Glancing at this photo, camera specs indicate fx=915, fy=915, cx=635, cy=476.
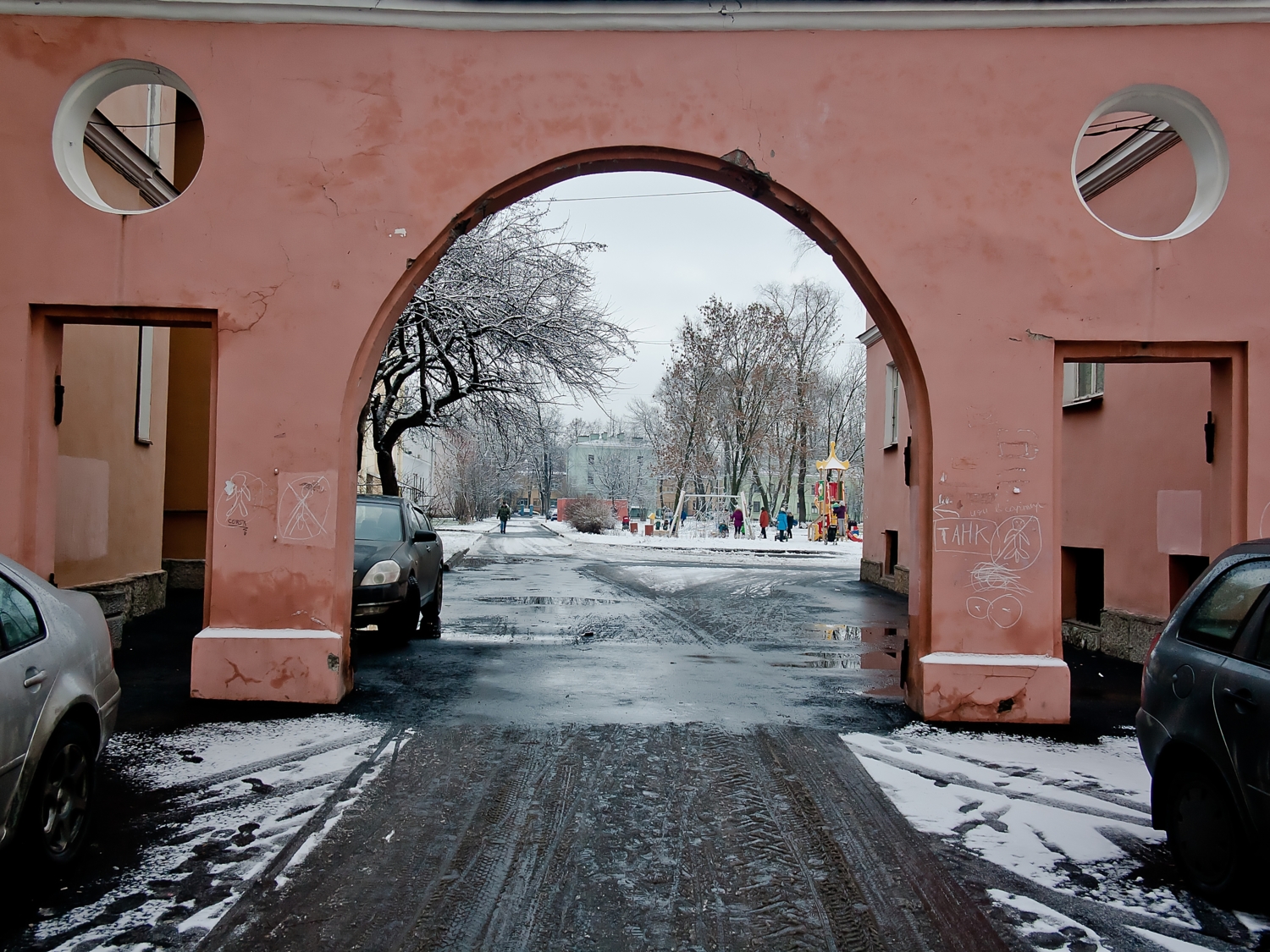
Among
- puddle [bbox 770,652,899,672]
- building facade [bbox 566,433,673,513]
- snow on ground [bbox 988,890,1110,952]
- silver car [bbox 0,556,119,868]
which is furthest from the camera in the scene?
building facade [bbox 566,433,673,513]

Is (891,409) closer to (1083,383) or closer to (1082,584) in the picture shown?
(1083,383)

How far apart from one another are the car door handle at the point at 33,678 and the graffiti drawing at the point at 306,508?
3436 mm

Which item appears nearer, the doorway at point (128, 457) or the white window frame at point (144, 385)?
the doorway at point (128, 457)

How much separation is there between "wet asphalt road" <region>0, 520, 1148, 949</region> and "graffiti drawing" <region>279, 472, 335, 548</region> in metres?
1.41

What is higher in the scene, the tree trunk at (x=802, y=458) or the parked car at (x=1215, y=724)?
the tree trunk at (x=802, y=458)

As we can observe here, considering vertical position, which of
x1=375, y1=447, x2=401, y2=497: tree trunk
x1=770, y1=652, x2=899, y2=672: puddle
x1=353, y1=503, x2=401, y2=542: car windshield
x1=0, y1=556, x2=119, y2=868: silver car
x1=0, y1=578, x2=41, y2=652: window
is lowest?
x1=770, y1=652, x2=899, y2=672: puddle

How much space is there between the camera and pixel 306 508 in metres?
7.46

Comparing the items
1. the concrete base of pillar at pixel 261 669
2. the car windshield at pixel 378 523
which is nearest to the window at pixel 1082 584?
the car windshield at pixel 378 523

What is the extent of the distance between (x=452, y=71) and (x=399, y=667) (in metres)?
5.52

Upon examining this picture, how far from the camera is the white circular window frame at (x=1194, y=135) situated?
7.37 meters

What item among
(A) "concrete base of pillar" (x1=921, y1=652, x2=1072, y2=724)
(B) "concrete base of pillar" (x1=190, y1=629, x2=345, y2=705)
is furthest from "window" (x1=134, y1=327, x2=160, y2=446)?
(A) "concrete base of pillar" (x1=921, y1=652, x2=1072, y2=724)

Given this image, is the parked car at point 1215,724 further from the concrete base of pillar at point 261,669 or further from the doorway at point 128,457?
the doorway at point 128,457

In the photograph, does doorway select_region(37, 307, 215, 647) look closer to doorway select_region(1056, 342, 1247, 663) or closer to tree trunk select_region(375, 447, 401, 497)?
tree trunk select_region(375, 447, 401, 497)

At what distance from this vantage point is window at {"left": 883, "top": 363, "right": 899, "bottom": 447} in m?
19.2
